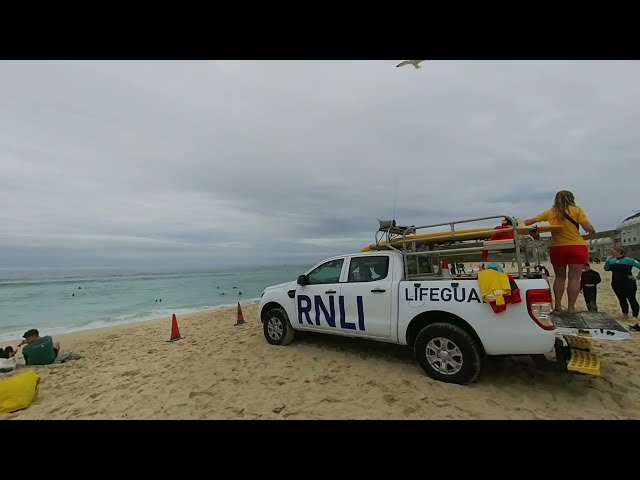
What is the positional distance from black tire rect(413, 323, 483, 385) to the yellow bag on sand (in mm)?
5708

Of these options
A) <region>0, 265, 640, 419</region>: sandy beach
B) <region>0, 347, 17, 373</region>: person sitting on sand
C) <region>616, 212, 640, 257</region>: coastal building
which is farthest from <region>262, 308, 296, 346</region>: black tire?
<region>616, 212, 640, 257</region>: coastal building

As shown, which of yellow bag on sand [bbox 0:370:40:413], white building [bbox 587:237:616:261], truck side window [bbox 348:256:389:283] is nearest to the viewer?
yellow bag on sand [bbox 0:370:40:413]

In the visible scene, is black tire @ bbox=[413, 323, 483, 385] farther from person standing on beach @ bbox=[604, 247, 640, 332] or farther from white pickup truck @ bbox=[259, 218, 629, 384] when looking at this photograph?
person standing on beach @ bbox=[604, 247, 640, 332]

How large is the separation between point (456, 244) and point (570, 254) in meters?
1.38

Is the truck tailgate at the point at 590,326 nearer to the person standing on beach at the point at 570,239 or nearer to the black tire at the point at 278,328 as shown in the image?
the person standing on beach at the point at 570,239

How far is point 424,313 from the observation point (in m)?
3.96

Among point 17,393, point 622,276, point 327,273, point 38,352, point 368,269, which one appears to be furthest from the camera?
point 622,276

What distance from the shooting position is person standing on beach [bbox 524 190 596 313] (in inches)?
143

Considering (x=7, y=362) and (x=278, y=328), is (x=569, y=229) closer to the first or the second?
(x=278, y=328)

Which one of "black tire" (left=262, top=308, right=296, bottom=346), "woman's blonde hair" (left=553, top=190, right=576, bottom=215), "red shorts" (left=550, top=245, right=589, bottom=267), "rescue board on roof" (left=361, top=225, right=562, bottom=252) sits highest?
"woman's blonde hair" (left=553, top=190, right=576, bottom=215)

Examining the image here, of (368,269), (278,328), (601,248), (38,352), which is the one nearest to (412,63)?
(368,269)

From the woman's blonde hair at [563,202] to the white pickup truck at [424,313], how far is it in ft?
3.13
